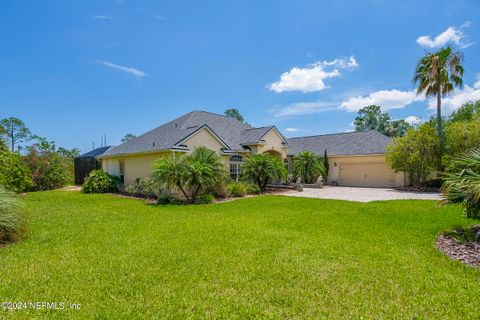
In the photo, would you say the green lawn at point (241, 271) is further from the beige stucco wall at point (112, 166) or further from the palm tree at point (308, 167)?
the palm tree at point (308, 167)

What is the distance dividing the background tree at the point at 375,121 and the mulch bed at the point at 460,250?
1752 inches

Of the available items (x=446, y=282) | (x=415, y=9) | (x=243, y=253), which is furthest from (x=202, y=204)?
(x=415, y=9)

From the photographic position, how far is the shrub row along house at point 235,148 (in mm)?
18531

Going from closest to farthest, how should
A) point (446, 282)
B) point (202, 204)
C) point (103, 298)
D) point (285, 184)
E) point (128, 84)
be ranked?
point (103, 298), point (446, 282), point (202, 204), point (128, 84), point (285, 184)

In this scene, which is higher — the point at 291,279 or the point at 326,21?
the point at 326,21

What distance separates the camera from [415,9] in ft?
40.7

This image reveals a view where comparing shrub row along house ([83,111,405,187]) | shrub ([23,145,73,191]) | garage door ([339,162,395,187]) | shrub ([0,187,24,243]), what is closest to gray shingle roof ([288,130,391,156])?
shrub row along house ([83,111,405,187])

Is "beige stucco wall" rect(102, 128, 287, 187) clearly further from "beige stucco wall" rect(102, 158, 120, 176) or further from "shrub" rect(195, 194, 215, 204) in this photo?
"shrub" rect(195, 194, 215, 204)

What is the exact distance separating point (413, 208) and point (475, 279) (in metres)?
8.19

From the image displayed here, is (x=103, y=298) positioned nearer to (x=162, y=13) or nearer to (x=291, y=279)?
(x=291, y=279)

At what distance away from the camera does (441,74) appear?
2027 centimetres

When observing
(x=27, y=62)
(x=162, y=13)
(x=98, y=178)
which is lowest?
(x=98, y=178)

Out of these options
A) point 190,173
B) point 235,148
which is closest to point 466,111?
point 235,148

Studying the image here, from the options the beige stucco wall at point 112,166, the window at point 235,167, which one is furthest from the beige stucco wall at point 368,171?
the beige stucco wall at point 112,166
